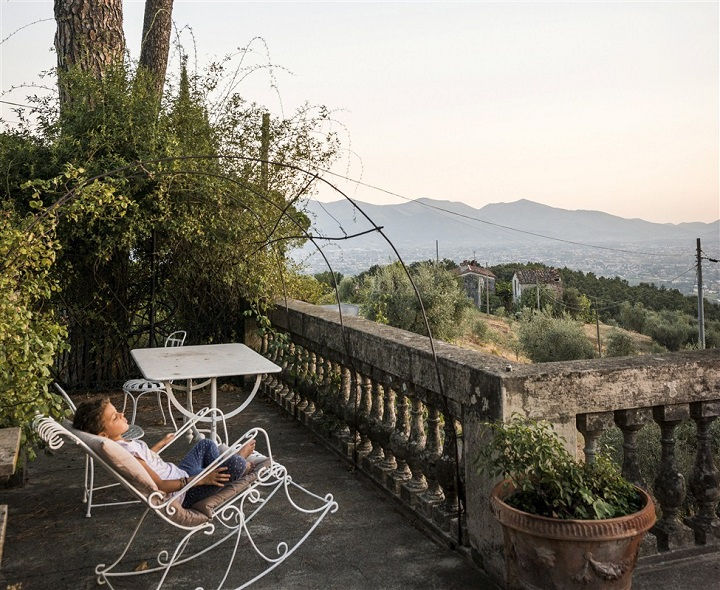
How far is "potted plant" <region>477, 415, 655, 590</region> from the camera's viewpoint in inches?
87.7

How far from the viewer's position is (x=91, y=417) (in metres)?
2.89

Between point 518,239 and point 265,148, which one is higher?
point 265,148

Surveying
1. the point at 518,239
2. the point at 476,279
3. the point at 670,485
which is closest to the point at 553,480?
the point at 670,485

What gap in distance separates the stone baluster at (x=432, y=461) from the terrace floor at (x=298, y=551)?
18 centimetres

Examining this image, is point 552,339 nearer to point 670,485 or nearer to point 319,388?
point 319,388

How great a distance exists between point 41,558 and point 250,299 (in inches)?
149

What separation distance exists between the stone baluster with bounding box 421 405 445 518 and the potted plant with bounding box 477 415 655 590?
85 centimetres

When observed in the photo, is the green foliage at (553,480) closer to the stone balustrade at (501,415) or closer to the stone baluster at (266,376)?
the stone balustrade at (501,415)

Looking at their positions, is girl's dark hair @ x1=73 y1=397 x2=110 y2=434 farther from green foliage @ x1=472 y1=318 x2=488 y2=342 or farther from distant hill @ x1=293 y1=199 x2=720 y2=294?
green foliage @ x1=472 y1=318 x2=488 y2=342

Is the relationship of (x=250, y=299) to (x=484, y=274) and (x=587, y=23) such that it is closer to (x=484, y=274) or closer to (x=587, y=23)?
(x=587, y=23)

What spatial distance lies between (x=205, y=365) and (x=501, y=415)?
2.40 metres

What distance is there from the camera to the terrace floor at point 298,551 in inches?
114

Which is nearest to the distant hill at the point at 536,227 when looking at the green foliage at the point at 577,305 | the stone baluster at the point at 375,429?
the green foliage at the point at 577,305

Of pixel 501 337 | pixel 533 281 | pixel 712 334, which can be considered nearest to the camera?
pixel 501 337
